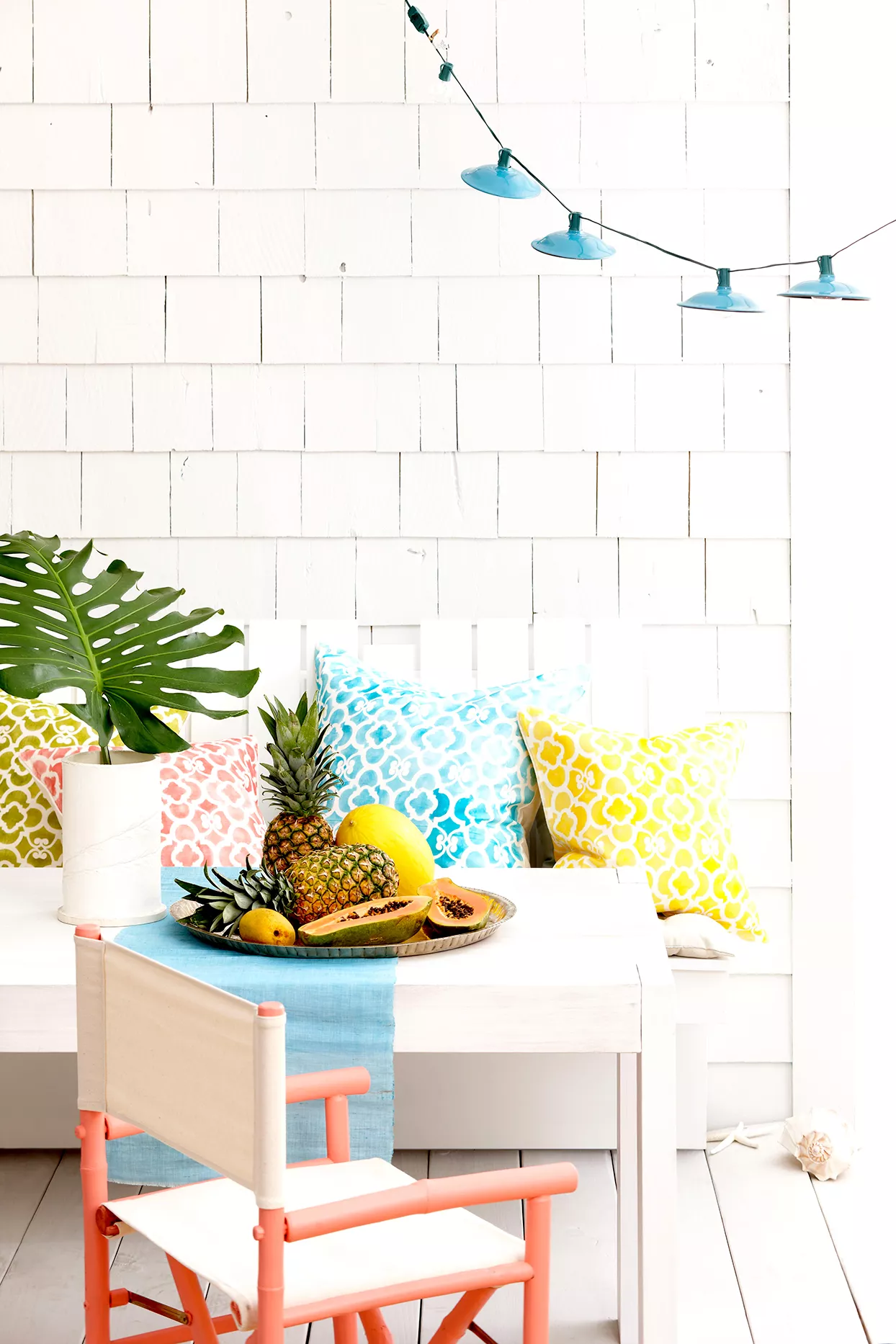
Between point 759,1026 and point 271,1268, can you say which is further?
point 759,1026

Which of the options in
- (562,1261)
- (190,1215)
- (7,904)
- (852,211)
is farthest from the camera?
(852,211)

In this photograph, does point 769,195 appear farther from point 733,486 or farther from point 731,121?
point 733,486

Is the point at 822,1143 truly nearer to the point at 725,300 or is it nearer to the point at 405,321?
the point at 725,300

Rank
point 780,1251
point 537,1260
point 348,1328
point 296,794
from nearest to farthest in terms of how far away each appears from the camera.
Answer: point 537,1260
point 348,1328
point 296,794
point 780,1251

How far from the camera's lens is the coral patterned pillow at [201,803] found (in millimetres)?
2541

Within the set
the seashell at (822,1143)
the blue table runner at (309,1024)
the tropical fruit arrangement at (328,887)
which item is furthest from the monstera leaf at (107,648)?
the seashell at (822,1143)

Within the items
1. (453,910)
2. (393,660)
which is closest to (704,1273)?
(453,910)

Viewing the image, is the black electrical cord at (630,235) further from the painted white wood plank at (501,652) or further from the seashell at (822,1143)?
the seashell at (822,1143)

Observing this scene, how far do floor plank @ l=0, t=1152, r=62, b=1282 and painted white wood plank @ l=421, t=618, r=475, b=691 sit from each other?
4.16 ft

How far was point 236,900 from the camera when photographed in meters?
1.77

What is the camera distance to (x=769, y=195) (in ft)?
9.52

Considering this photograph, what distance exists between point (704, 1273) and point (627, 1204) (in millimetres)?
314

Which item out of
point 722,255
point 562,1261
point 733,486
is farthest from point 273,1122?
point 722,255

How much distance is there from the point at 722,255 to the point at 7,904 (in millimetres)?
1985
